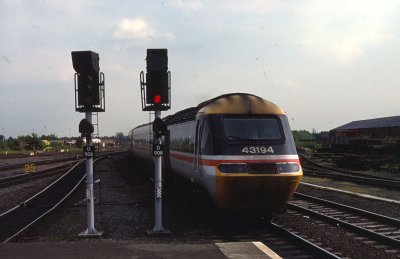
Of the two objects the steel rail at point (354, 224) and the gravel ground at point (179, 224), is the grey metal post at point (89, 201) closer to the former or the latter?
the gravel ground at point (179, 224)

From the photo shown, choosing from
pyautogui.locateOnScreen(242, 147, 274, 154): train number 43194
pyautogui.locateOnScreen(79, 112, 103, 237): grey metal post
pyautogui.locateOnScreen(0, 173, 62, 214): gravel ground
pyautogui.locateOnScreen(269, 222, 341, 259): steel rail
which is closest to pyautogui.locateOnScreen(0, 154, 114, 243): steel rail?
pyautogui.locateOnScreen(0, 173, 62, 214): gravel ground

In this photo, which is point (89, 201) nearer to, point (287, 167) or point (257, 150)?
point (257, 150)

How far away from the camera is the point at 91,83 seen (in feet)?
33.6

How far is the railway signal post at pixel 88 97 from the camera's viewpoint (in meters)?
10.2

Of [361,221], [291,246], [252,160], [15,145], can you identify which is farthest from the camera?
[15,145]

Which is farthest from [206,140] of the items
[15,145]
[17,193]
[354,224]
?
[15,145]

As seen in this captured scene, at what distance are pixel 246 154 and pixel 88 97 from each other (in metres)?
3.79

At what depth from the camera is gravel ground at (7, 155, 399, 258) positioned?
10.0 meters

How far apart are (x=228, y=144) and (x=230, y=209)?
60.9 inches

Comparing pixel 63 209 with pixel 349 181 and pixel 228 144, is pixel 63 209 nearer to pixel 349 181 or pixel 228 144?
pixel 228 144

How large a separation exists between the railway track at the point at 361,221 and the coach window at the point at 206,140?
12.5ft

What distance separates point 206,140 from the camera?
11.3m

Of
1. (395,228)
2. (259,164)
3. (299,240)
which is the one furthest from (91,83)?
(395,228)

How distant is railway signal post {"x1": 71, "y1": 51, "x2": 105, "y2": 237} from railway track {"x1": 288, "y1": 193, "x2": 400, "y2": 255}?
5875 mm
